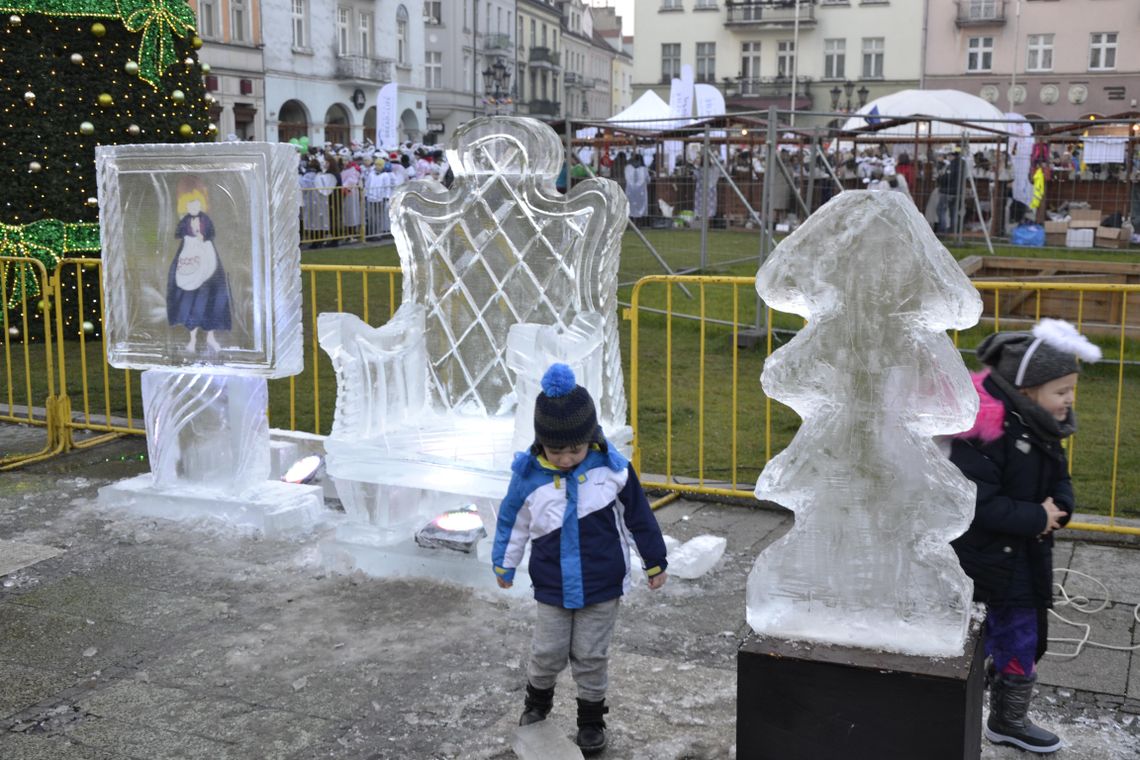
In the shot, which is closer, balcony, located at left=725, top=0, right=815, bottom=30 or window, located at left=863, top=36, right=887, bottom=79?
window, located at left=863, top=36, right=887, bottom=79

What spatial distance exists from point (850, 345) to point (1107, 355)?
8.47 meters

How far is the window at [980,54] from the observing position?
5334 centimetres

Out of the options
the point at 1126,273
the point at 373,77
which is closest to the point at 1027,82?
the point at 373,77

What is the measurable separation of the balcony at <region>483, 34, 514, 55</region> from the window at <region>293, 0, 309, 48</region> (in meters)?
24.9

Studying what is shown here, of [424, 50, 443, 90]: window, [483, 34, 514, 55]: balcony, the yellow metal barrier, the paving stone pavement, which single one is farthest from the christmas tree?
[483, 34, 514, 55]: balcony

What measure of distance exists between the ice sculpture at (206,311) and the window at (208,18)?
34497 mm

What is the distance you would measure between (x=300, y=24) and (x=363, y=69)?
3.80 metres

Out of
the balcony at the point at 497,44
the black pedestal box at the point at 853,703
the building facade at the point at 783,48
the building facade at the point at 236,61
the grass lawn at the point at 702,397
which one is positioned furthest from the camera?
the balcony at the point at 497,44

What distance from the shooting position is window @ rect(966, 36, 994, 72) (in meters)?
53.3

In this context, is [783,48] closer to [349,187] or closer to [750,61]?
[750,61]

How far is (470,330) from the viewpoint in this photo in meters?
5.51

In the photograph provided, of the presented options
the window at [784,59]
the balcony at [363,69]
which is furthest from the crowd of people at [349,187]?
the window at [784,59]

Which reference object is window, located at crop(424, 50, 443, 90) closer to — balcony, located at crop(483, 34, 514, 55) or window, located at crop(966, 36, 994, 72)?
balcony, located at crop(483, 34, 514, 55)

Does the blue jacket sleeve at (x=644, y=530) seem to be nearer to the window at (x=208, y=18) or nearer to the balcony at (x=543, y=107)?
the window at (x=208, y=18)
